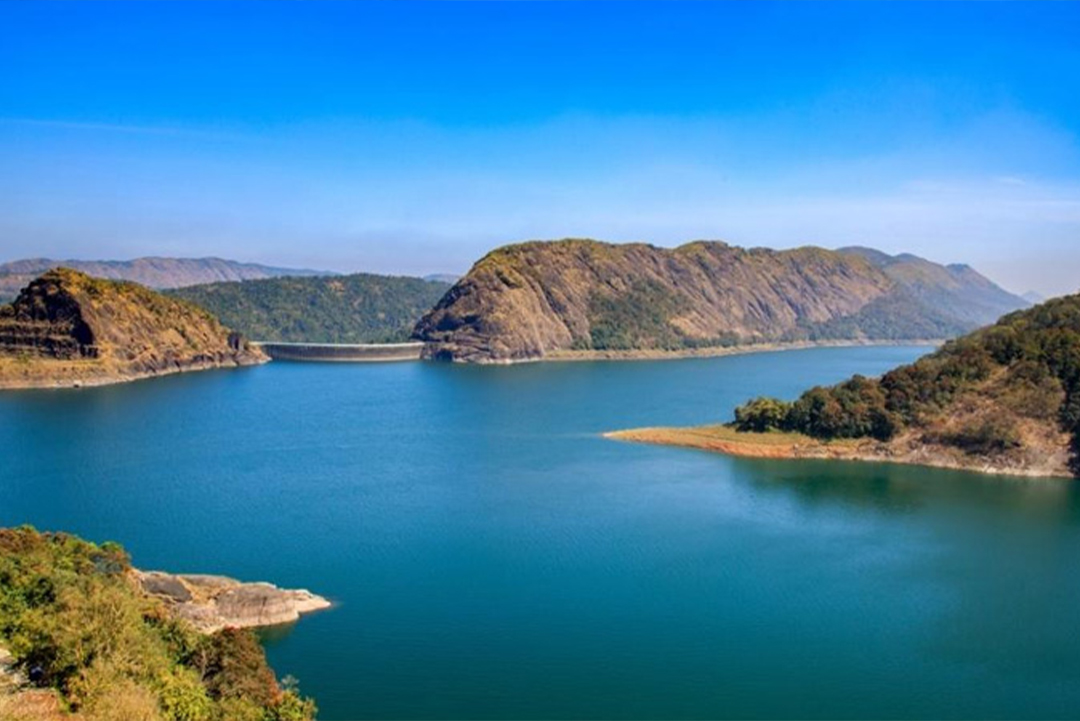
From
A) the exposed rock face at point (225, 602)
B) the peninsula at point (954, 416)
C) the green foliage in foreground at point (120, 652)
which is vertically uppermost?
the peninsula at point (954, 416)

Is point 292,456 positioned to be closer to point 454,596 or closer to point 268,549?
point 268,549

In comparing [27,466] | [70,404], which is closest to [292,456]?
[27,466]

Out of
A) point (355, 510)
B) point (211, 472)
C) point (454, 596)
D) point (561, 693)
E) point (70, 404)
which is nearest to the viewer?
point (561, 693)

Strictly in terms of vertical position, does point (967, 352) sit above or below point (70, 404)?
above

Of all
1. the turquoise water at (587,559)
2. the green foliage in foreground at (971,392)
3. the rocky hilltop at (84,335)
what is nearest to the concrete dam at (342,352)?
the rocky hilltop at (84,335)

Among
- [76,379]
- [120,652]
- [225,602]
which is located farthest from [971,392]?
[76,379]

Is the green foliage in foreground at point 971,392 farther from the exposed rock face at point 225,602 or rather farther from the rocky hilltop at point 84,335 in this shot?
the rocky hilltop at point 84,335
